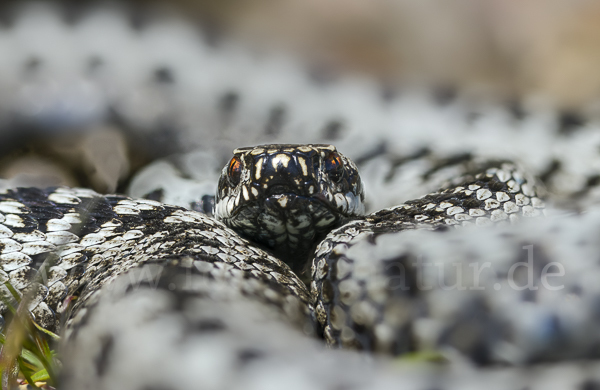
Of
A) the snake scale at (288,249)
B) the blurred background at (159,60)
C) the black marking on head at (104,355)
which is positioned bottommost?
the black marking on head at (104,355)

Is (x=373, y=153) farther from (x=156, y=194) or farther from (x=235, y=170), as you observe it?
(x=235, y=170)

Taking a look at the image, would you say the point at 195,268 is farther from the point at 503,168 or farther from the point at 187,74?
the point at 187,74

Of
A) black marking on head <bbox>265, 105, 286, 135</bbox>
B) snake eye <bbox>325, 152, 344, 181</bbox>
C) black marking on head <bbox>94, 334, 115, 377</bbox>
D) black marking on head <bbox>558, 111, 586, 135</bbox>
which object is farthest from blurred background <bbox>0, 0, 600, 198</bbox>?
black marking on head <bbox>94, 334, 115, 377</bbox>

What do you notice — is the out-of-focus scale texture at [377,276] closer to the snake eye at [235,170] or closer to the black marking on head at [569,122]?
the snake eye at [235,170]

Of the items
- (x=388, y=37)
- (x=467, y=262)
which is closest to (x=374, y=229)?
(x=467, y=262)

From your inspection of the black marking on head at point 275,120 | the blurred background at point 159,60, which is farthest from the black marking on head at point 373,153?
the black marking on head at point 275,120

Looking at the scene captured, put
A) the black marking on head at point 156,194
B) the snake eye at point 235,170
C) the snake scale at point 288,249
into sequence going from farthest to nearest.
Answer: the black marking on head at point 156,194
the snake eye at point 235,170
the snake scale at point 288,249

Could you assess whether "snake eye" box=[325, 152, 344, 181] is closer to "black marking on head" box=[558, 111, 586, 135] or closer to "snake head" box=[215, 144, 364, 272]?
"snake head" box=[215, 144, 364, 272]
